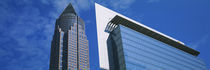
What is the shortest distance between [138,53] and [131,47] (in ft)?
8.14

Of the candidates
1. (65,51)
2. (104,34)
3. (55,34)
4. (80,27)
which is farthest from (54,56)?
(104,34)

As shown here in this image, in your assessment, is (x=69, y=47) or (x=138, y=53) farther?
(x=69, y=47)

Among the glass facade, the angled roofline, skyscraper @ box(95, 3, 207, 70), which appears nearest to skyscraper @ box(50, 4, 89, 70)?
the angled roofline

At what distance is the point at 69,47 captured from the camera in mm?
173875

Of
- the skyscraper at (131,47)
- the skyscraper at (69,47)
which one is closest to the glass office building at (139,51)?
the skyscraper at (131,47)

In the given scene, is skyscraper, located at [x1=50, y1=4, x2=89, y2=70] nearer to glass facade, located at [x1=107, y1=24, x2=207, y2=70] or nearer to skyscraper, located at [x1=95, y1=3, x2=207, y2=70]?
skyscraper, located at [x1=95, y1=3, x2=207, y2=70]

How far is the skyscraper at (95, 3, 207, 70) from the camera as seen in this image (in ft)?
177

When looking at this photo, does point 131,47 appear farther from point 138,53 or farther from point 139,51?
point 139,51

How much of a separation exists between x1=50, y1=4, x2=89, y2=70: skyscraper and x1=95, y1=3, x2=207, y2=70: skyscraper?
100 m

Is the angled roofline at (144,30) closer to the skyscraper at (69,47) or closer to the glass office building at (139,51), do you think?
the glass office building at (139,51)

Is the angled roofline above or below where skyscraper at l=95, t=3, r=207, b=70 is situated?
above

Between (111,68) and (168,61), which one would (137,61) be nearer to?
(111,68)

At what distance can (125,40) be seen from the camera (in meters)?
55.8

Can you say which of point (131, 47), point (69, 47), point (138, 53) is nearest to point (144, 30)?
point (138, 53)
